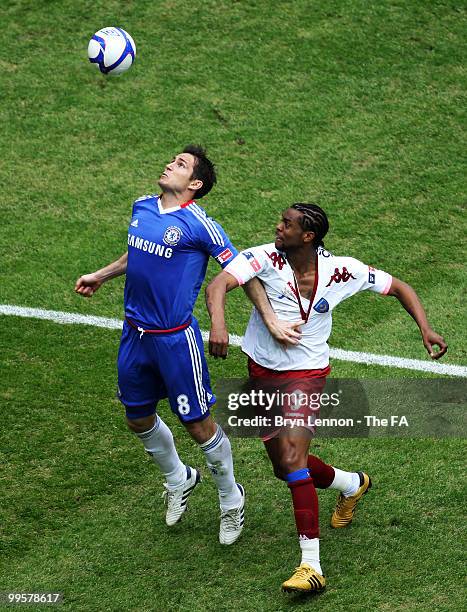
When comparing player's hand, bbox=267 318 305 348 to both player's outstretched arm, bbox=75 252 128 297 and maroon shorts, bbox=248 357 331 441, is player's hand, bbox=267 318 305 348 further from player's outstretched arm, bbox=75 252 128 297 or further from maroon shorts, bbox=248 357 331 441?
player's outstretched arm, bbox=75 252 128 297

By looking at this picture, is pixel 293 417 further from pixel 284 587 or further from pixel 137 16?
pixel 137 16

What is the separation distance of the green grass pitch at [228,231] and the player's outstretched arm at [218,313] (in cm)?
158

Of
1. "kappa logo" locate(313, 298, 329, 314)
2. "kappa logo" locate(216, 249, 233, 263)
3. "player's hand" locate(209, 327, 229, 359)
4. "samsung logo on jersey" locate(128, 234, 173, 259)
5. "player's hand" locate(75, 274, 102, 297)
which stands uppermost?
"samsung logo on jersey" locate(128, 234, 173, 259)

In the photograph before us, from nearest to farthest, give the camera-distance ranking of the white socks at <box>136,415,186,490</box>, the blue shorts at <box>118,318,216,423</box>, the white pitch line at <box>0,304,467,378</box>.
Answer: the blue shorts at <box>118,318,216,423</box> → the white socks at <box>136,415,186,490</box> → the white pitch line at <box>0,304,467,378</box>

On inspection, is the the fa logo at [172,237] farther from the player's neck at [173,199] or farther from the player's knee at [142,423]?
the player's knee at [142,423]

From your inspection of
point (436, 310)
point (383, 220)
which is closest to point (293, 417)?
point (436, 310)

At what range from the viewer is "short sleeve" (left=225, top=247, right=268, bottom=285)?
6668 millimetres

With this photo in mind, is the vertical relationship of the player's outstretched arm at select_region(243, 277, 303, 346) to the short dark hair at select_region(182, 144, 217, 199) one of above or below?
below

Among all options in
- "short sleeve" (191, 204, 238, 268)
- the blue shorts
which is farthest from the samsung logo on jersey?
the blue shorts

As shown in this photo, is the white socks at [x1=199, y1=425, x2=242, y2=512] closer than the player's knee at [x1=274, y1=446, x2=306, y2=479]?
No

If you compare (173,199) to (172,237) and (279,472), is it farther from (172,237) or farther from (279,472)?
(279,472)

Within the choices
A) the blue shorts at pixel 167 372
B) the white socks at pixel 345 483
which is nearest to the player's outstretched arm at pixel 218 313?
the blue shorts at pixel 167 372

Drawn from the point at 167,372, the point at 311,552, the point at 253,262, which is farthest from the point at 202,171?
the point at 311,552

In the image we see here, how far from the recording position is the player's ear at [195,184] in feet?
23.6
